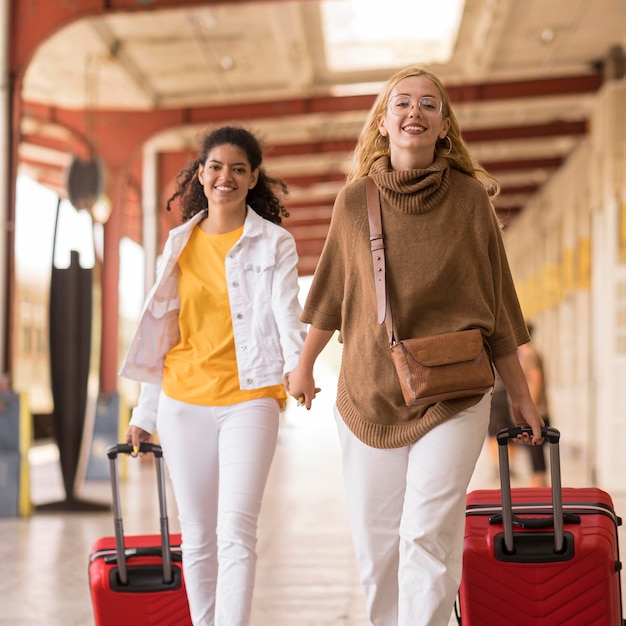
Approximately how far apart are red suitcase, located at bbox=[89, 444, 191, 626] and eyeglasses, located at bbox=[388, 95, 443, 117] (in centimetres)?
124

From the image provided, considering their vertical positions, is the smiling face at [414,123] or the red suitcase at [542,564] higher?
the smiling face at [414,123]

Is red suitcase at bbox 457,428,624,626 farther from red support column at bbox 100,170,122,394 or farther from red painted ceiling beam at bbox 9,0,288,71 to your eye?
red support column at bbox 100,170,122,394

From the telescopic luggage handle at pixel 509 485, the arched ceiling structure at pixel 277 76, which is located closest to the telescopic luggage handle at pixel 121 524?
the telescopic luggage handle at pixel 509 485

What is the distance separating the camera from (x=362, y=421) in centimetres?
261

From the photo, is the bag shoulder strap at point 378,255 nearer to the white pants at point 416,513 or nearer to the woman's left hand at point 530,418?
the white pants at point 416,513

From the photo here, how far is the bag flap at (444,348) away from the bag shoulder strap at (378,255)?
7cm

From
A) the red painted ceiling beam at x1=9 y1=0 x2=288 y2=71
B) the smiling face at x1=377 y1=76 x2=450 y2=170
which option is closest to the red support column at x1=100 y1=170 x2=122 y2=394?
the red painted ceiling beam at x1=9 y1=0 x2=288 y2=71

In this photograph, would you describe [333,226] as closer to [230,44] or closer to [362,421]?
[362,421]

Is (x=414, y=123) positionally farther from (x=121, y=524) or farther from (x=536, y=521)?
(x=121, y=524)

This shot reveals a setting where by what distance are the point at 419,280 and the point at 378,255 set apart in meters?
0.12

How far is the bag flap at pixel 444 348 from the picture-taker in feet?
8.10

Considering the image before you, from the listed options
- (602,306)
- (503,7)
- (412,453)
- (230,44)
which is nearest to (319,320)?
(412,453)

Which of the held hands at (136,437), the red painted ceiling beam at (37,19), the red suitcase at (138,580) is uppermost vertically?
the red painted ceiling beam at (37,19)

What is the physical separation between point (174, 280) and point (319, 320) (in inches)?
25.9
